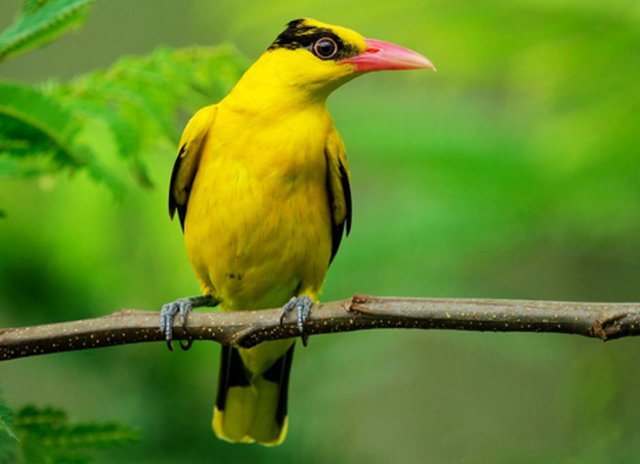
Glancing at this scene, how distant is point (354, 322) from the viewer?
8.36 feet

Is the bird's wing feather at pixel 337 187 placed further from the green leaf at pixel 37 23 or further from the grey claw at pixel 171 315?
the green leaf at pixel 37 23

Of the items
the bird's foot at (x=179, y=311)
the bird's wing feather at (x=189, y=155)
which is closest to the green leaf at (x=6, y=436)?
the bird's foot at (x=179, y=311)

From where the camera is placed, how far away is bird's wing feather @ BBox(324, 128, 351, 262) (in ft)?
12.9

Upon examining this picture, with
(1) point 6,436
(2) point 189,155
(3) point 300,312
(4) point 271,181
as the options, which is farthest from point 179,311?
(1) point 6,436

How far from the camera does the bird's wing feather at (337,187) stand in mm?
3926

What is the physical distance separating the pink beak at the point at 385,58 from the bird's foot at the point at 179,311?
96cm

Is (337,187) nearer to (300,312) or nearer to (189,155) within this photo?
(189,155)

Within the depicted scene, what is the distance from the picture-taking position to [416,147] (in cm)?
359

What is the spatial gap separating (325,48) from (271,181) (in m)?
0.49

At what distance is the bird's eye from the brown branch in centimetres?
127

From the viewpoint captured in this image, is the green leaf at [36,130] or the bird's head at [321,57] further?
the bird's head at [321,57]

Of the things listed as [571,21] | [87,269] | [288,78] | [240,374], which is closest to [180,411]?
[240,374]

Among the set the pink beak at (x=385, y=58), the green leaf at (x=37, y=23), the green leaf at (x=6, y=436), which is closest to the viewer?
the green leaf at (x=6, y=436)

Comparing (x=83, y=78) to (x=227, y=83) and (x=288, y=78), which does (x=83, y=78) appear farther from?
(x=288, y=78)
